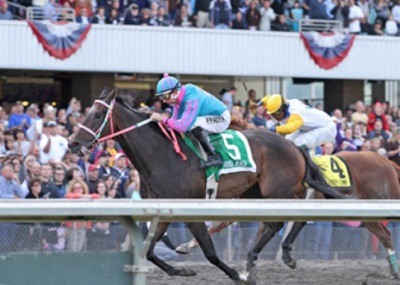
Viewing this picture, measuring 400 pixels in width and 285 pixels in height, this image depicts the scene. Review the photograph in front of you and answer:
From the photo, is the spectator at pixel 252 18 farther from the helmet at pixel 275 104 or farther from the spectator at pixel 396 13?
the helmet at pixel 275 104

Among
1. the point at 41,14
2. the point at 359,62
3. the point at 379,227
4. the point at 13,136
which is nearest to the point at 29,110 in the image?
the point at 13,136

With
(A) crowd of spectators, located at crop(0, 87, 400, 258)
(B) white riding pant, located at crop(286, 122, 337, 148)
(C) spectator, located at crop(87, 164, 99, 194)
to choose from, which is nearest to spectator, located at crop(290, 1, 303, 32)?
(A) crowd of spectators, located at crop(0, 87, 400, 258)

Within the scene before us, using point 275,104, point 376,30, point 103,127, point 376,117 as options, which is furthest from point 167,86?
point 376,30

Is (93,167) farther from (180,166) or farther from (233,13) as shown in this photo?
(233,13)

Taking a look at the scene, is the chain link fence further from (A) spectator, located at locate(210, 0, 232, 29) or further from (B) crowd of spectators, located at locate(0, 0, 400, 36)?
(A) spectator, located at locate(210, 0, 232, 29)

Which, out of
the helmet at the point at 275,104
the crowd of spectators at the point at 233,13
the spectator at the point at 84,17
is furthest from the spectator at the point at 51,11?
the helmet at the point at 275,104

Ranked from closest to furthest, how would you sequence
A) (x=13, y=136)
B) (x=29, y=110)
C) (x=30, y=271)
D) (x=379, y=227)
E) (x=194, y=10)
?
1. (x=30, y=271)
2. (x=379, y=227)
3. (x=13, y=136)
4. (x=29, y=110)
5. (x=194, y=10)

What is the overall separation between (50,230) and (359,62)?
52.1 feet

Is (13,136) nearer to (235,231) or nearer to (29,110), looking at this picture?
(29,110)

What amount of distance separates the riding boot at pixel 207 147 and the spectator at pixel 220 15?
41.9 feet

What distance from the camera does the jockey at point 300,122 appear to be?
450 inches

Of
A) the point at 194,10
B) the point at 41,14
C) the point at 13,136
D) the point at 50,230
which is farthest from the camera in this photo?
the point at 194,10

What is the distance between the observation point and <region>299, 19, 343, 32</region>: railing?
23781 mm

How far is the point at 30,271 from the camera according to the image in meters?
5.20
